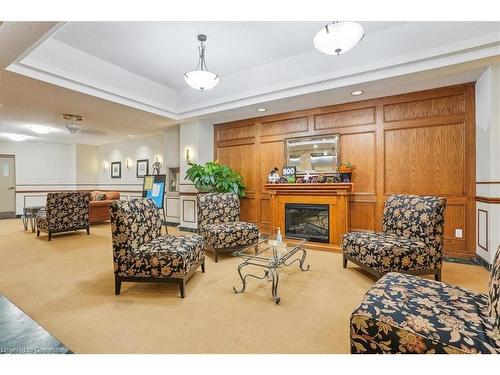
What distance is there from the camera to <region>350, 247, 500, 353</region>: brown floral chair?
1.05 meters

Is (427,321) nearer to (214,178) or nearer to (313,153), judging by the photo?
(313,153)

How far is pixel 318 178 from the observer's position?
4.44 meters

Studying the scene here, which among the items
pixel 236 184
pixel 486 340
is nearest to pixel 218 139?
pixel 236 184

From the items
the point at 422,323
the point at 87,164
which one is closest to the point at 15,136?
the point at 87,164

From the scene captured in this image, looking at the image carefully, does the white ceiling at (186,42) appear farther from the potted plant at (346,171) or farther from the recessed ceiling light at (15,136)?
the recessed ceiling light at (15,136)

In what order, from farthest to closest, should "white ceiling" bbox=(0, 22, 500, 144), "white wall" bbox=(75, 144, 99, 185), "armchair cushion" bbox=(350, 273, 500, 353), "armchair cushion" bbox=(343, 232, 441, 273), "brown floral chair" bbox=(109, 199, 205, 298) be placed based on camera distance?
1. "white wall" bbox=(75, 144, 99, 185)
2. "white ceiling" bbox=(0, 22, 500, 144)
3. "armchair cushion" bbox=(343, 232, 441, 273)
4. "brown floral chair" bbox=(109, 199, 205, 298)
5. "armchair cushion" bbox=(350, 273, 500, 353)

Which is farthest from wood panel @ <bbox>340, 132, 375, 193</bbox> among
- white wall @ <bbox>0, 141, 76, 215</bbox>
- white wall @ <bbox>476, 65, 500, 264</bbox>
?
white wall @ <bbox>0, 141, 76, 215</bbox>

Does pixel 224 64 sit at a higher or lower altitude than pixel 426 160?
higher

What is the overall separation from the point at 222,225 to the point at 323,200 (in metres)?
1.74

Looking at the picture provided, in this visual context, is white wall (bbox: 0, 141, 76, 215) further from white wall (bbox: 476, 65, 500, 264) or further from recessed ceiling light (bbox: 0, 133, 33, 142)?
white wall (bbox: 476, 65, 500, 264)

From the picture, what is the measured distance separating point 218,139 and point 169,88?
148 centimetres

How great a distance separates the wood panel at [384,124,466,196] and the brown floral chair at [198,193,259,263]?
94.6 inches

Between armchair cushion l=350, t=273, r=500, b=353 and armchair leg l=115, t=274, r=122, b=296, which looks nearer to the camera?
armchair cushion l=350, t=273, r=500, b=353
